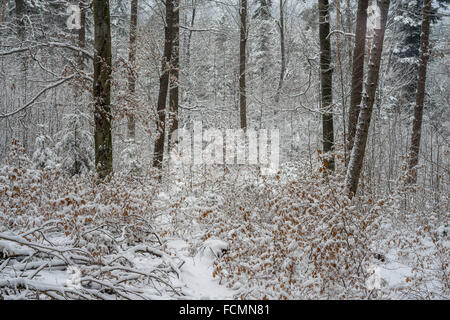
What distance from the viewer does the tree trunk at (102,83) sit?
6750 mm

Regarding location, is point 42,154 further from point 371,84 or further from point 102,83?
point 371,84

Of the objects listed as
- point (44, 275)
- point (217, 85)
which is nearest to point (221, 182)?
point (44, 275)

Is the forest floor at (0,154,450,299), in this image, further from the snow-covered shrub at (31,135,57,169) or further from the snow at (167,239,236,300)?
the snow-covered shrub at (31,135,57,169)

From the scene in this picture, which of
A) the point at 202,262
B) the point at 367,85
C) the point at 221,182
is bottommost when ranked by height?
the point at 202,262

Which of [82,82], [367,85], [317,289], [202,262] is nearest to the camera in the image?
[317,289]

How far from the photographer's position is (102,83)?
681 centimetres

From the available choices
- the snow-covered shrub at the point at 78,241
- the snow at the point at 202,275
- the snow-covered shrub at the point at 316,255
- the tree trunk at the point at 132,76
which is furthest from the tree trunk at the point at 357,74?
the tree trunk at the point at 132,76

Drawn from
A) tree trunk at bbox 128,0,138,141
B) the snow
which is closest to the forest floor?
the snow

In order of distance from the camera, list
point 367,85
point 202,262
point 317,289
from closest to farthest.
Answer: point 317,289
point 202,262
point 367,85

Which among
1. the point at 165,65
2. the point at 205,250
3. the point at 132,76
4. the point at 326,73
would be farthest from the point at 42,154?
the point at 326,73

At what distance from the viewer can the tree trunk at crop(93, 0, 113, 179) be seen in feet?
22.1

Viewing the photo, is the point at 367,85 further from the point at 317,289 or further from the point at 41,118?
the point at 41,118
